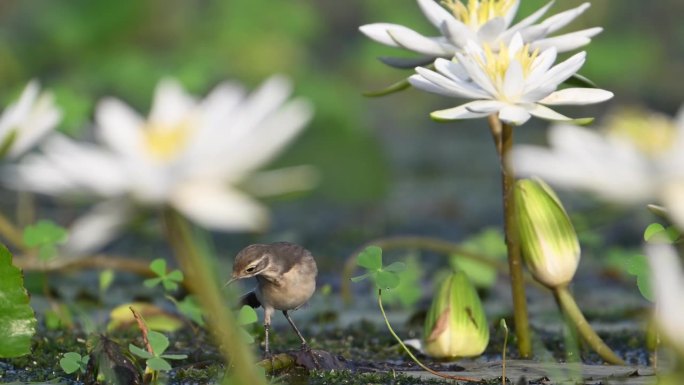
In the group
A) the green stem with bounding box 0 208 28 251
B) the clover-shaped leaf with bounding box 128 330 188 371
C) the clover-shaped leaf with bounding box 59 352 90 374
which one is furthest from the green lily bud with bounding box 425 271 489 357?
the green stem with bounding box 0 208 28 251

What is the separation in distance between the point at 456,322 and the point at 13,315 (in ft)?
3.02

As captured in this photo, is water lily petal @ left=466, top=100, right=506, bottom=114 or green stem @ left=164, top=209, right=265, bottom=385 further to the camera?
water lily petal @ left=466, top=100, right=506, bottom=114

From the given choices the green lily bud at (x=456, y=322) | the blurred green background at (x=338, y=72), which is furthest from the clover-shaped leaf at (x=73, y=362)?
the blurred green background at (x=338, y=72)

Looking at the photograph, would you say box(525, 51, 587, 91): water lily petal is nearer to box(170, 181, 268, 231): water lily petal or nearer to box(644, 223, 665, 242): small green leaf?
box(644, 223, 665, 242): small green leaf

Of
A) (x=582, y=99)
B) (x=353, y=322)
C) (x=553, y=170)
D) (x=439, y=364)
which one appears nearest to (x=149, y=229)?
(x=353, y=322)

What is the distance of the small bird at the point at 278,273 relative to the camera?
224 centimetres

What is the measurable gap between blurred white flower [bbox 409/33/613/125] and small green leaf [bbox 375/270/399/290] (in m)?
0.46

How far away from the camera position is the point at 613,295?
149 inches

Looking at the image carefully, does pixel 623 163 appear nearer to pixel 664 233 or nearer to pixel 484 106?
pixel 484 106

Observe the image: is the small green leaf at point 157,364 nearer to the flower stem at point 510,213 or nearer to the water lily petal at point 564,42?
the flower stem at point 510,213

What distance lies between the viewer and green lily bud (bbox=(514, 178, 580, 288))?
217 cm

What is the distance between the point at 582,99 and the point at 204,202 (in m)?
0.98

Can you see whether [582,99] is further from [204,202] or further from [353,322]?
[353,322]

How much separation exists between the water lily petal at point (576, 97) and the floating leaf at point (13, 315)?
1.08 m
